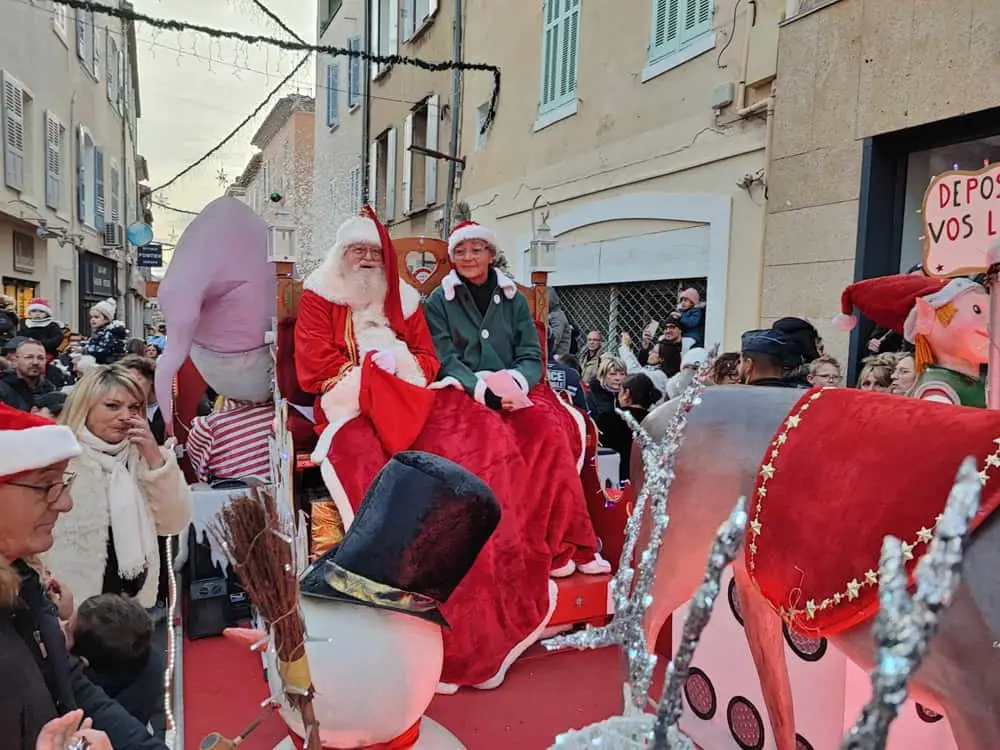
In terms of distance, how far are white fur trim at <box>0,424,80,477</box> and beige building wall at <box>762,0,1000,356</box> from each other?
4777mm

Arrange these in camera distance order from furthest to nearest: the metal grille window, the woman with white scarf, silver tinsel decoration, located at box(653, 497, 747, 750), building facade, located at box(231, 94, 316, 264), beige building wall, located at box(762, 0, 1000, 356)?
the metal grille window
beige building wall, located at box(762, 0, 1000, 356)
building facade, located at box(231, 94, 316, 264)
the woman with white scarf
silver tinsel decoration, located at box(653, 497, 747, 750)

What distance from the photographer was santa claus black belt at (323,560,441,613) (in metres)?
1.61

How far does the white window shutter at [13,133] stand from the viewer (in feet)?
34.6

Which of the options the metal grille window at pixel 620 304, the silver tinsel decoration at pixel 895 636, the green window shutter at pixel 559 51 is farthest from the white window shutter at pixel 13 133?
the silver tinsel decoration at pixel 895 636

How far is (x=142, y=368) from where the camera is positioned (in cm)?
374

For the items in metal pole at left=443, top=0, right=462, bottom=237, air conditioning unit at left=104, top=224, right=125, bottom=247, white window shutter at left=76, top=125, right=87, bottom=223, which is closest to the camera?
metal pole at left=443, top=0, right=462, bottom=237

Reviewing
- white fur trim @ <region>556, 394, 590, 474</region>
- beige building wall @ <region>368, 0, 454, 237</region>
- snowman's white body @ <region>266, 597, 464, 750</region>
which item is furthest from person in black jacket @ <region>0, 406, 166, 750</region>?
beige building wall @ <region>368, 0, 454, 237</region>

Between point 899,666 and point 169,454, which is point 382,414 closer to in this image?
point 169,454

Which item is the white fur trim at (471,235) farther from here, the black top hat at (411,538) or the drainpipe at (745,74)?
the drainpipe at (745,74)

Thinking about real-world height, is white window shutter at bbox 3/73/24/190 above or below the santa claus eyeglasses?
above

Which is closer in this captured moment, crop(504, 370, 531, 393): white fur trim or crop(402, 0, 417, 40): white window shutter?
crop(504, 370, 531, 393): white fur trim

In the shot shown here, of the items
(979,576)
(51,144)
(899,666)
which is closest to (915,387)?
(979,576)

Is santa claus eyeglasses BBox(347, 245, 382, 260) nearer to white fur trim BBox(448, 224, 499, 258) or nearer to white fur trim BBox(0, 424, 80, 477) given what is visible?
white fur trim BBox(448, 224, 499, 258)

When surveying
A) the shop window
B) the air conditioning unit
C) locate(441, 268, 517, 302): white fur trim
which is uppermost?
the air conditioning unit
